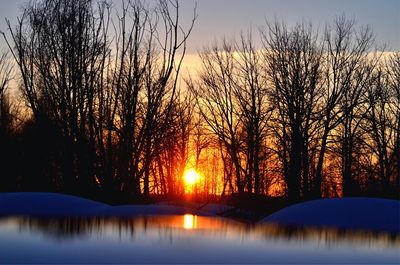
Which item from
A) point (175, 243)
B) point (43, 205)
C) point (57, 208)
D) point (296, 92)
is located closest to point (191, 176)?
point (296, 92)

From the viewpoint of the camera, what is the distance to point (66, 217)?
243 inches

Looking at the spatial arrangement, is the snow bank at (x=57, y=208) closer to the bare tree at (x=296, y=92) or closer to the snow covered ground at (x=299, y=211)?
the snow covered ground at (x=299, y=211)

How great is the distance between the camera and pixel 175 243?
4590 mm

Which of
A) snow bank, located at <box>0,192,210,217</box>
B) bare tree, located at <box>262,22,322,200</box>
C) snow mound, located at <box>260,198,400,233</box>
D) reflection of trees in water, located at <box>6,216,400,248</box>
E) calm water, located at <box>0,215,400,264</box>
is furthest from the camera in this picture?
bare tree, located at <box>262,22,322,200</box>

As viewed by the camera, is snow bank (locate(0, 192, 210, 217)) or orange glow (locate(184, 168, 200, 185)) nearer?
snow bank (locate(0, 192, 210, 217))

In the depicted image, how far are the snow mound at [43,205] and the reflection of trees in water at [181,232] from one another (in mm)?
852

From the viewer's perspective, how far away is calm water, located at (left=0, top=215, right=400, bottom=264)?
13.0 feet

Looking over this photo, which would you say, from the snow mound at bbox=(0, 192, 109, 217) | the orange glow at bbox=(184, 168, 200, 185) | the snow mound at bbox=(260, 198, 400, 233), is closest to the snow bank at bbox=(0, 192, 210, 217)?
the snow mound at bbox=(0, 192, 109, 217)

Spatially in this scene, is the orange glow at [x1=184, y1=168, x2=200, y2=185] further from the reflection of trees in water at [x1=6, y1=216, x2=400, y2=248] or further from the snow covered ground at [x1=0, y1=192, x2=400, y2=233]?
the reflection of trees in water at [x1=6, y1=216, x2=400, y2=248]

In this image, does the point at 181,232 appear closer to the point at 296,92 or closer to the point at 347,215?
the point at 347,215

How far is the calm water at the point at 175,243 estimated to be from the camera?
157 inches

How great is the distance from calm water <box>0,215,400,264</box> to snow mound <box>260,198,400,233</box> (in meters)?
0.71

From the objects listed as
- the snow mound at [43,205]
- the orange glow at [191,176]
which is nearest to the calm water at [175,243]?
the snow mound at [43,205]

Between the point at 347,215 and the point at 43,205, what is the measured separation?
13.1 ft
